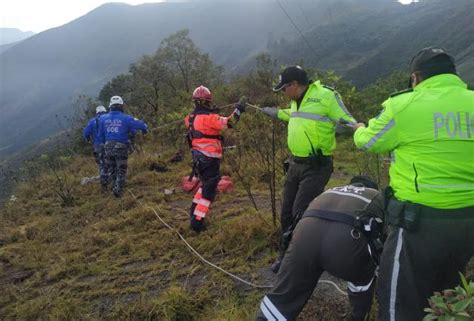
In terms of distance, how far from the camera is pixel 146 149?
39.2 feet

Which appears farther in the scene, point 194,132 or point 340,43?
point 340,43

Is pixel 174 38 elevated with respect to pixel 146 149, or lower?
elevated

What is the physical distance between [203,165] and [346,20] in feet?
524

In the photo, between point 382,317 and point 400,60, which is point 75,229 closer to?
point 382,317

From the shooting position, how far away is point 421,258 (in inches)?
86.8

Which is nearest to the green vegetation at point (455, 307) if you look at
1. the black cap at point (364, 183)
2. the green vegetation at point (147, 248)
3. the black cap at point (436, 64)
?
the black cap at point (436, 64)

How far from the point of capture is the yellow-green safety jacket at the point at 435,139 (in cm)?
215

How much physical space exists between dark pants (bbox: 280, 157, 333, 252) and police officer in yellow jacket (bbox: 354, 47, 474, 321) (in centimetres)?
139

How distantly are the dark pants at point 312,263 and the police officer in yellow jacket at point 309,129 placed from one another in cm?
112

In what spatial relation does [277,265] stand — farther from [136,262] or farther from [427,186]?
[427,186]

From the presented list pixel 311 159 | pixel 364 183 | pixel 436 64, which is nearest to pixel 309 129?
pixel 311 159

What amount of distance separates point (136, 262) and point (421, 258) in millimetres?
3553

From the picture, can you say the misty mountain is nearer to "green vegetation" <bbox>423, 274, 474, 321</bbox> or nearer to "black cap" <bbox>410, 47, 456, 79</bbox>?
"black cap" <bbox>410, 47, 456, 79</bbox>

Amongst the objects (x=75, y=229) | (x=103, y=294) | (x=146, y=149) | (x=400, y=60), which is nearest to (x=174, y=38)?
(x=146, y=149)
